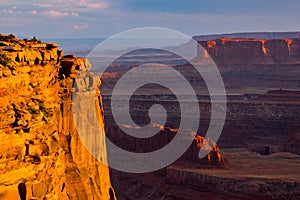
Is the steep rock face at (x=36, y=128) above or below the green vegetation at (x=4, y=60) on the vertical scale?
below

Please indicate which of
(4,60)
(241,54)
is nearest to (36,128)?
A: (4,60)

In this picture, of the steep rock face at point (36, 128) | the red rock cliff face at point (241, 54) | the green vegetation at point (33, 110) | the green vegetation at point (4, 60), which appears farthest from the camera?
the red rock cliff face at point (241, 54)

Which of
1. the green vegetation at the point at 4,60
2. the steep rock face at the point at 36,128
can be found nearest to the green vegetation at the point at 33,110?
the steep rock face at the point at 36,128

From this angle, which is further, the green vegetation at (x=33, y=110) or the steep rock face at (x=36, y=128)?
the green vegetation at (x=33, y=110)

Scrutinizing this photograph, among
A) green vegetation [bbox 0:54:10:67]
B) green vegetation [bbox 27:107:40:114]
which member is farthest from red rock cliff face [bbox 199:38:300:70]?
green vegetation [bbox 0:54:10:67]

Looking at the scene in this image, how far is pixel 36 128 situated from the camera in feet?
36.8

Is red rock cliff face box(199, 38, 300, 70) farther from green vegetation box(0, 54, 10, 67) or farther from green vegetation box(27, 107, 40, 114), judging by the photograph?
green vegetation box(0, 54, 10, 67)

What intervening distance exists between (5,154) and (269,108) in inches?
3570

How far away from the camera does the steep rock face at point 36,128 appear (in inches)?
404

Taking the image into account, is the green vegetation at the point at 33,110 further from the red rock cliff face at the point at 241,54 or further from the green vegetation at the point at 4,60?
the red rock cliff face at the point at 241,54

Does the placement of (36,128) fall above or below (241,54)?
below

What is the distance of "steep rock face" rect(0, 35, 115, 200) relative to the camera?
10252mm

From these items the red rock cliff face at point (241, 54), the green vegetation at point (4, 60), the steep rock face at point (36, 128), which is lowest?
the steep rock face at point (36, 128)

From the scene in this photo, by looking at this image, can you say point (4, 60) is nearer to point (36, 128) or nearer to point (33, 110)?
point (33, 110)
